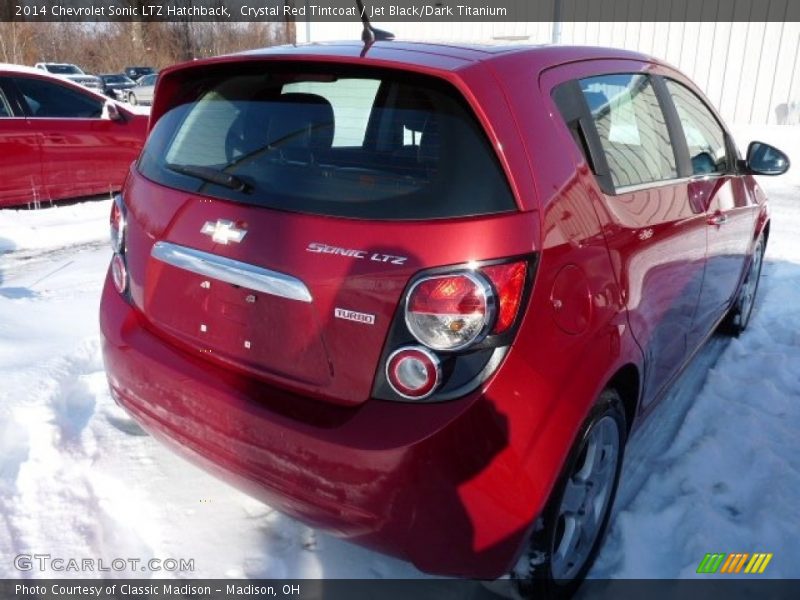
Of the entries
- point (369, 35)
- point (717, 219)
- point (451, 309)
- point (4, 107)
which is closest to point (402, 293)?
point (451, 309)

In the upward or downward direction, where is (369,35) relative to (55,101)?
upward

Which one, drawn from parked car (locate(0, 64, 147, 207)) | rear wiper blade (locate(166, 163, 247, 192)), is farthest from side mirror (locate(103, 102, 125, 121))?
rear wiper blade (locate(166, 163, 247, 192))

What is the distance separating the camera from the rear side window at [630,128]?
7.52ft

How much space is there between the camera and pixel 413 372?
1.70m

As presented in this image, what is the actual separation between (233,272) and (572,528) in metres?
1.35

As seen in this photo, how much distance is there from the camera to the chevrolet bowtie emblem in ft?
6.21

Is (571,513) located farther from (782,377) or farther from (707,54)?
(707,54)

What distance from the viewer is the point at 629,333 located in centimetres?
215

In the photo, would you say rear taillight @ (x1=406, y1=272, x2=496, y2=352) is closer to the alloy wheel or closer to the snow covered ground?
the alloy wheel

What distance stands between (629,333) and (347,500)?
3.45 feet

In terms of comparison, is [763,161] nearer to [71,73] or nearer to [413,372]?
[413,372]

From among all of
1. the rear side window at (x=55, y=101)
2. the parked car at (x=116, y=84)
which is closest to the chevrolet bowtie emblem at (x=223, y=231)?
the rear side window at (x=55, y=101)

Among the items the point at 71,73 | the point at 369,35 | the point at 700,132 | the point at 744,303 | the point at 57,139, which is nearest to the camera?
the point at 369,35

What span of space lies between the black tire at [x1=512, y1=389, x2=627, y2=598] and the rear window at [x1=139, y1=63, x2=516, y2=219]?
75cm
